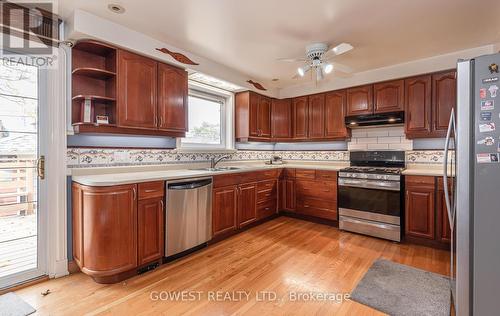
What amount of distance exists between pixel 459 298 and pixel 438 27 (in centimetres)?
A: 246

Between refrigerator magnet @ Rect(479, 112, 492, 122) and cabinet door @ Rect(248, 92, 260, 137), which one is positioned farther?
cabinet door @ Rect(248, 92, 260, 137)

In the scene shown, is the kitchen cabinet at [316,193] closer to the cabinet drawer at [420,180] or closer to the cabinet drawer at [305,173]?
the cabinet drawer at [305,173]

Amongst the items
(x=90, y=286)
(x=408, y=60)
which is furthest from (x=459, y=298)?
(x=408, y=60)

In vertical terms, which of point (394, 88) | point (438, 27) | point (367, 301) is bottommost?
point (367, 301)

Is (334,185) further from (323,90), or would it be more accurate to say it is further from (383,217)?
(323,90)

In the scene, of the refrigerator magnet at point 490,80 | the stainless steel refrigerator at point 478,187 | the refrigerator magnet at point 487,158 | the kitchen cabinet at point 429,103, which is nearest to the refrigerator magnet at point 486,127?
the stainless steel refrigerator at point 478,187

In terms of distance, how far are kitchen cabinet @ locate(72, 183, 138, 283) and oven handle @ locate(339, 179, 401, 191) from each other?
282cm

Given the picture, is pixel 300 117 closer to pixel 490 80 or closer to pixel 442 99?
pixel 442 99

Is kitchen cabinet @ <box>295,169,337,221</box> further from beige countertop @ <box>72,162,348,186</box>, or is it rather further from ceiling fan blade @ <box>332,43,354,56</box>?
ceiling fan blade @ <box>332,43,354,56</box>

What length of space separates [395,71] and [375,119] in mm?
719

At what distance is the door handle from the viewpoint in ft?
7.27

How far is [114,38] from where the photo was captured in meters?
2.38

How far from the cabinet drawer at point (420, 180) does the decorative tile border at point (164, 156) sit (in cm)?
62
